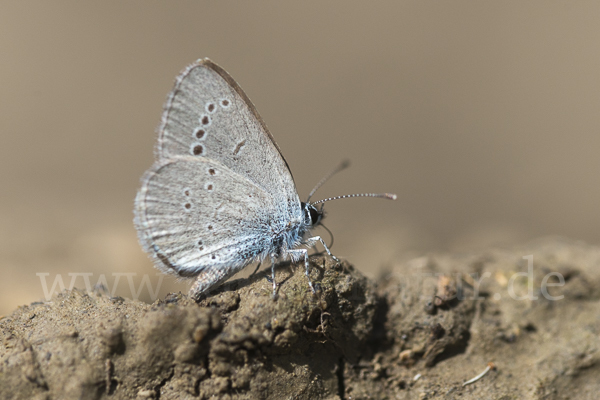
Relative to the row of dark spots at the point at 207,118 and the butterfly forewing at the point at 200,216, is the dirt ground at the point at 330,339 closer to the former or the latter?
the butterfly forewing at the point at 200,216

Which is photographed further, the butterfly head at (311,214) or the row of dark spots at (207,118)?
the butterfly head at (311,214)

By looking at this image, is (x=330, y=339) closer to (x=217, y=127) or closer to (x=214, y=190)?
(x=214, y=190)

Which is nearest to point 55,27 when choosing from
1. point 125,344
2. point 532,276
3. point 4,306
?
point 4,306

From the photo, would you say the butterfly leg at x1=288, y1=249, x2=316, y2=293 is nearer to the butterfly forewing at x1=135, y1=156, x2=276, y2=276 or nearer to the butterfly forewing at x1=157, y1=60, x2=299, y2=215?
the butterfly forewing at x1=135, y1=156, x2=276, y2=276

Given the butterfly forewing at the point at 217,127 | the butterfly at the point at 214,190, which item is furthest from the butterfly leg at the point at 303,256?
the butterfly forewing at the point at 217,127

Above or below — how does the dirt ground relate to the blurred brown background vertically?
below

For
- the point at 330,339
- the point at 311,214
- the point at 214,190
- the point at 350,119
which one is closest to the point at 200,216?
the point at 214,190

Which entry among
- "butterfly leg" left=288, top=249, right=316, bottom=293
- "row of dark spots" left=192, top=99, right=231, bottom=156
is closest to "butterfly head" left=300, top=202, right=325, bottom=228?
"butterfly leg" left=288, top=249, right=316, bottom=293
